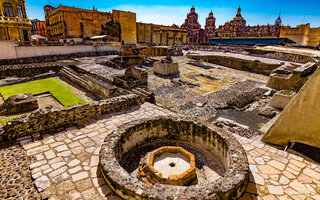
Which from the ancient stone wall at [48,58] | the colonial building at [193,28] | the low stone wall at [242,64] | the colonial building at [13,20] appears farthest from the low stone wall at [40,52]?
the colonial building at [193,28]

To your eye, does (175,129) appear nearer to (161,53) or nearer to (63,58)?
(63,58)

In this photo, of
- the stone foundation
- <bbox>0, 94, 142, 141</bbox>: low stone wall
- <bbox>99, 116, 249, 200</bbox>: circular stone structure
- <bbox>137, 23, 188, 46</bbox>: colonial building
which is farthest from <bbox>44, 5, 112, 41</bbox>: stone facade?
<bbox>99, 116, 249, 200</bbox>: circular stone structure

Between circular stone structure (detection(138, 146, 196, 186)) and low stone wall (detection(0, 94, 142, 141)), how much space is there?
339cm

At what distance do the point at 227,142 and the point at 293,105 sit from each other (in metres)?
2.86

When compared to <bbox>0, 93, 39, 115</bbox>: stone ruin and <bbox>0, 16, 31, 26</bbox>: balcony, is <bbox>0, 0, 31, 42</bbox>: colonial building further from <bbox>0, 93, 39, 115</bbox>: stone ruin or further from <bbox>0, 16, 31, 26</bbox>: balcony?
<bbox>0, 93, 39, 115</bbox>: stone ruin

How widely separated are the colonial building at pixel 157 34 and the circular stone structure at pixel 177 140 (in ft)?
134

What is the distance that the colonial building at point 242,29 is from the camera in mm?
47013

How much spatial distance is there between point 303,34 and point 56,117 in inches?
1953

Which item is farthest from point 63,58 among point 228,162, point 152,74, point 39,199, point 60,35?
point 228,162

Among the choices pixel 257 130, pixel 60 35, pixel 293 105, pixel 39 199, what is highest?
pixel 60 35

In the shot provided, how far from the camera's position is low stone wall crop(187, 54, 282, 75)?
21.1 metres

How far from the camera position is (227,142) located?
491 cm

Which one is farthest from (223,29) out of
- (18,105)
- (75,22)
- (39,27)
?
(18,105)

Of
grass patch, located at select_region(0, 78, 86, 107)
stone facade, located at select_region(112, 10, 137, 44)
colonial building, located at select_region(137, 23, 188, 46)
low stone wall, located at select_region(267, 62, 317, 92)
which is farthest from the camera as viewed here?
colonial building, located at select_region(137, 23, 188, 46)
